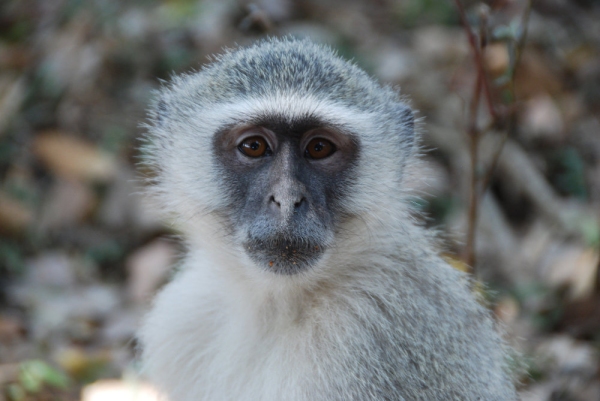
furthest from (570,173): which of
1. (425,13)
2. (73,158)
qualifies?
(73,158)

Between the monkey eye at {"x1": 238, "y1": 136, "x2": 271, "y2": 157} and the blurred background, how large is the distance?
102cm

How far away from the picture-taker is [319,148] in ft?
10.7

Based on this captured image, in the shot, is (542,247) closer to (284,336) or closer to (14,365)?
(284,336)

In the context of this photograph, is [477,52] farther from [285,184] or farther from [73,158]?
[73,158]

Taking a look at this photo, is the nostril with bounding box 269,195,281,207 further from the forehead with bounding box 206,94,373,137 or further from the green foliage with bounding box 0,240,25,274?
the green foliage with bounding box 0,240,25,274

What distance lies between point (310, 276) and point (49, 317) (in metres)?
2.86

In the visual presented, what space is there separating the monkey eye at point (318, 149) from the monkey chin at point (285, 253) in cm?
47

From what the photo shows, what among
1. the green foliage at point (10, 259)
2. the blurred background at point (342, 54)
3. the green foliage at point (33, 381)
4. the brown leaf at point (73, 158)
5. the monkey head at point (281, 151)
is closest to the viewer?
the monkey head at point (281, 151)

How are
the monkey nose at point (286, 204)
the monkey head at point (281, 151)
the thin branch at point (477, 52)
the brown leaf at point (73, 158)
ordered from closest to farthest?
the monkey nose at point (286, 204), the monkey head at point (281, 151), the thin branch at point (477, 52), the brown leaf at point (73, 158)

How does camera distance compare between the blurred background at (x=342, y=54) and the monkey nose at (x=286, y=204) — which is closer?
the monkey nose at (x=286, y=204)

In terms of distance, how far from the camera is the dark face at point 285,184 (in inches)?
116

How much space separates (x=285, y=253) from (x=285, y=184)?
0.29 m

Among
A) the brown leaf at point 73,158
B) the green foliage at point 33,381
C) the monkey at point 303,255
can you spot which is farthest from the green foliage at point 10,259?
the monkey at point 303,255

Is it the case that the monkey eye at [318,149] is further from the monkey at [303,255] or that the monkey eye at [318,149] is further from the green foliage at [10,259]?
the green foliage at [10,259]
